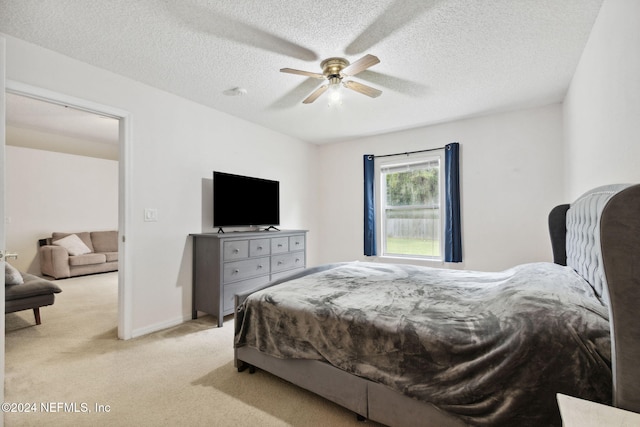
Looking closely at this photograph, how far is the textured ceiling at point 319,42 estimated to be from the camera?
1849 millimetres

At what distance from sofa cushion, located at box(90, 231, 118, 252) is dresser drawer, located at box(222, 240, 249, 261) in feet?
14.7

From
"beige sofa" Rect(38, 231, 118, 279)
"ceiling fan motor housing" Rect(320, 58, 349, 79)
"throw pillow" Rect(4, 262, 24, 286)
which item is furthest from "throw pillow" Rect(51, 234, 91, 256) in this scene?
"ceiling fan motor housing" Rect(320, 58, 349, 79)

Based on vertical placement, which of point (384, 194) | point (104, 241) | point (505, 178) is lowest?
point (104, 241)

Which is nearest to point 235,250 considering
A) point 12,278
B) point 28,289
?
point 28,289

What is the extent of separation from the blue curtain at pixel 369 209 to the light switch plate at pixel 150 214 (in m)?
2.99

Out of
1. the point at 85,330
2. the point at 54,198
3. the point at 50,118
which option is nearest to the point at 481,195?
the point at 85,330

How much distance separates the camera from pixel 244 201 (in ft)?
12.3

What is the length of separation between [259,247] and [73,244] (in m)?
4.45

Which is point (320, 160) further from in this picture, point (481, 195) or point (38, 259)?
point (38, 259)

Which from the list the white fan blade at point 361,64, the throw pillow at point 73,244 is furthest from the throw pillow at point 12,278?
the white fan blade at point 361,64

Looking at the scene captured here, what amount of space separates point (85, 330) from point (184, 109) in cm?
257

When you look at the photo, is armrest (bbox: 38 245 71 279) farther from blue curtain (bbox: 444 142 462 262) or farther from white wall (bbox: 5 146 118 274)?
blue curtain (bbox: 444 142 462 262)

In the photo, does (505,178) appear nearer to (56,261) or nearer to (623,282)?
(623,282)

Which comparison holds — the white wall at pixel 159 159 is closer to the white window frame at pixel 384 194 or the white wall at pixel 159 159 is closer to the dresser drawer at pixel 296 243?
the dresser drawer at pixel 296 243
